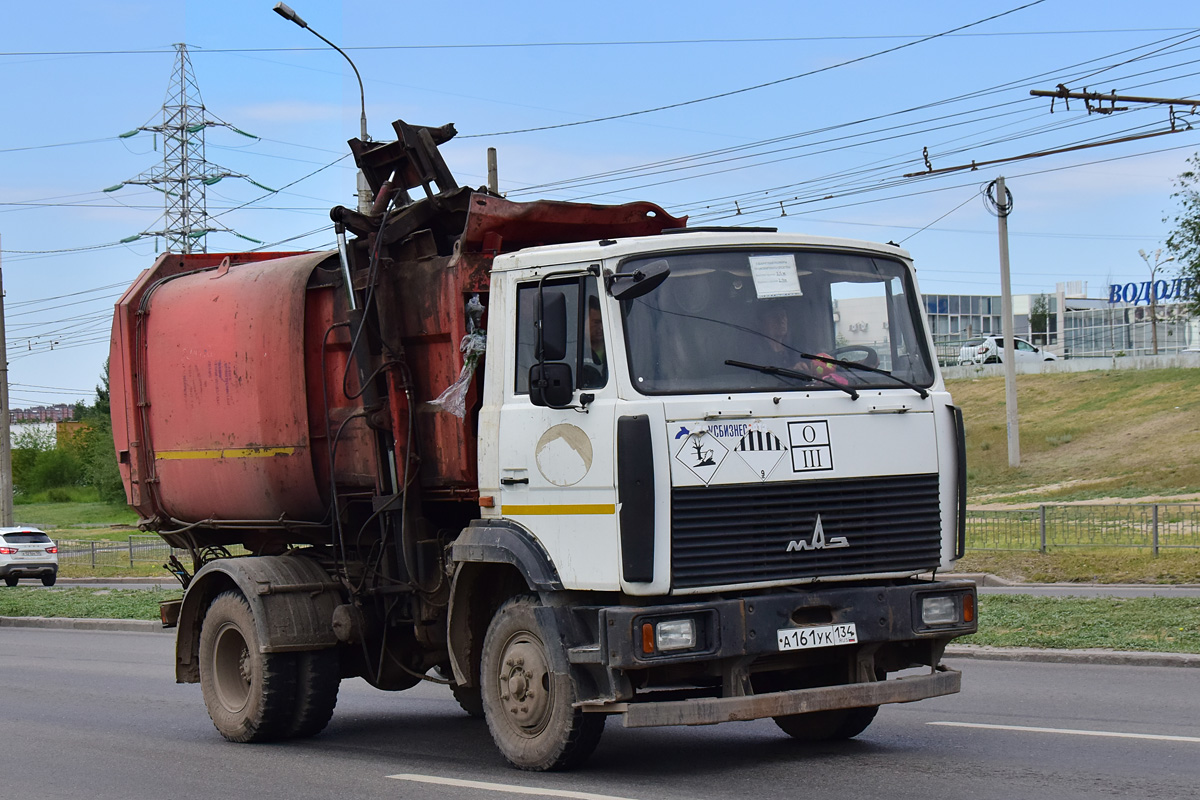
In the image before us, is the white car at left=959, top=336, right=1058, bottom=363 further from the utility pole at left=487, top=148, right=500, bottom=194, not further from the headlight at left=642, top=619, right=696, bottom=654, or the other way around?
the headlight at left=642, top=619, right=696, bottom=654

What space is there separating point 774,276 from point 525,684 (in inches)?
96.9

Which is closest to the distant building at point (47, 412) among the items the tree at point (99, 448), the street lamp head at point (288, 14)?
the tree at point (99, 448)

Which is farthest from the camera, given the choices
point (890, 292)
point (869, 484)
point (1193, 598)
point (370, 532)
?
point (1193, 598)

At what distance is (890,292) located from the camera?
803 cm

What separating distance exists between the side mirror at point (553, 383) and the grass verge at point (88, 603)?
47.0ft

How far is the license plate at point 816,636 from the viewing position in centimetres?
723

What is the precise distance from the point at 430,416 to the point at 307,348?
1370 millimetres

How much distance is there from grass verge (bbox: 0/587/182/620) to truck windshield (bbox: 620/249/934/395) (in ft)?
48.3

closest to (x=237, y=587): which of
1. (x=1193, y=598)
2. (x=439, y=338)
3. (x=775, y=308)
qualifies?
(x=439, y=338)

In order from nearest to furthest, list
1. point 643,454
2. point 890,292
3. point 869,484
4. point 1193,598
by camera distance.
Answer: point 643,454, point 869,484, point 890,292, point 1193,598

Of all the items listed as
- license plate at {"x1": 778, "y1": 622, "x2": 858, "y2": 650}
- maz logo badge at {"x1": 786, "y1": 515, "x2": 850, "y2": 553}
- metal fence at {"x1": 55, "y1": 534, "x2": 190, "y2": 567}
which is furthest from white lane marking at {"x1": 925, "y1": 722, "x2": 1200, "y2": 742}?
metal fence at {"x1": 55, "y1": 534, "x2": 190, "y2": 567}

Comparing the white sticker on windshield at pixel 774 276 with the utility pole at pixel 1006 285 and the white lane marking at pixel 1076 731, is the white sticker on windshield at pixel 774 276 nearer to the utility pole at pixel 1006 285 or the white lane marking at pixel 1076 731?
the white lane marking at pixel 1076 731

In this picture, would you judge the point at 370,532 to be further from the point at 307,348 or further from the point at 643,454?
the point at 643,454

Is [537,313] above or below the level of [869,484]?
above
